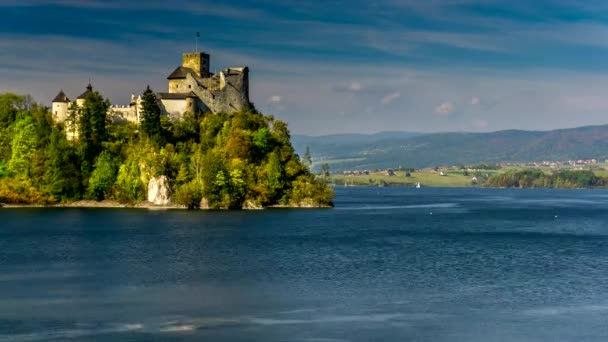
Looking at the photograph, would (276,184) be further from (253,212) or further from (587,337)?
(587,337)

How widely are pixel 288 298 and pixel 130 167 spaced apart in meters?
67.3

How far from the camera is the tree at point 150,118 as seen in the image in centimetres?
10025

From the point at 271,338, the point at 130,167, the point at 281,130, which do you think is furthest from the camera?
the point at 281,130

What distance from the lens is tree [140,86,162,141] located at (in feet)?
329

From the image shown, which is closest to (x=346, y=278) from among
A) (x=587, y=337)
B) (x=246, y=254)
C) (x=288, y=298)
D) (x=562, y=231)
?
(x=288, y=298)

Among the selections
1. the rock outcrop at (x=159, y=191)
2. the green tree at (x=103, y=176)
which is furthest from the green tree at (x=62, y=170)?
the rock outcrop at (x=159, y=191)

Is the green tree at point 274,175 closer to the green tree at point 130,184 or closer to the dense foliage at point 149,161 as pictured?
the dense foliage at point 149,161

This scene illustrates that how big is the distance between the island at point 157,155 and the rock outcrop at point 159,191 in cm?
13

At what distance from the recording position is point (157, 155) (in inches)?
3866

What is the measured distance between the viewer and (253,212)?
94750 millimetres

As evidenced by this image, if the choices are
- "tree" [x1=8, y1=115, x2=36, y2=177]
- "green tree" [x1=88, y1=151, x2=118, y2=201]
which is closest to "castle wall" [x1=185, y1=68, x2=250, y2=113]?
"green tree" [x1=88, y1=151, x2=118, y2=201]

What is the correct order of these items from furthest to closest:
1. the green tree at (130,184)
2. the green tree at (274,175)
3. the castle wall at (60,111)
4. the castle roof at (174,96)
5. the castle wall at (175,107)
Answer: the castle wall at (60,111)
the castle roof at (174,96)
the castle wall at (175,107)
the green tree at (274,175)
the green tree at (130,184)

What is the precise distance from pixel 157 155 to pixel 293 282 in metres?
59.0

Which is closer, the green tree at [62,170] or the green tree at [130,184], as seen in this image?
the green tree at [130,184]
